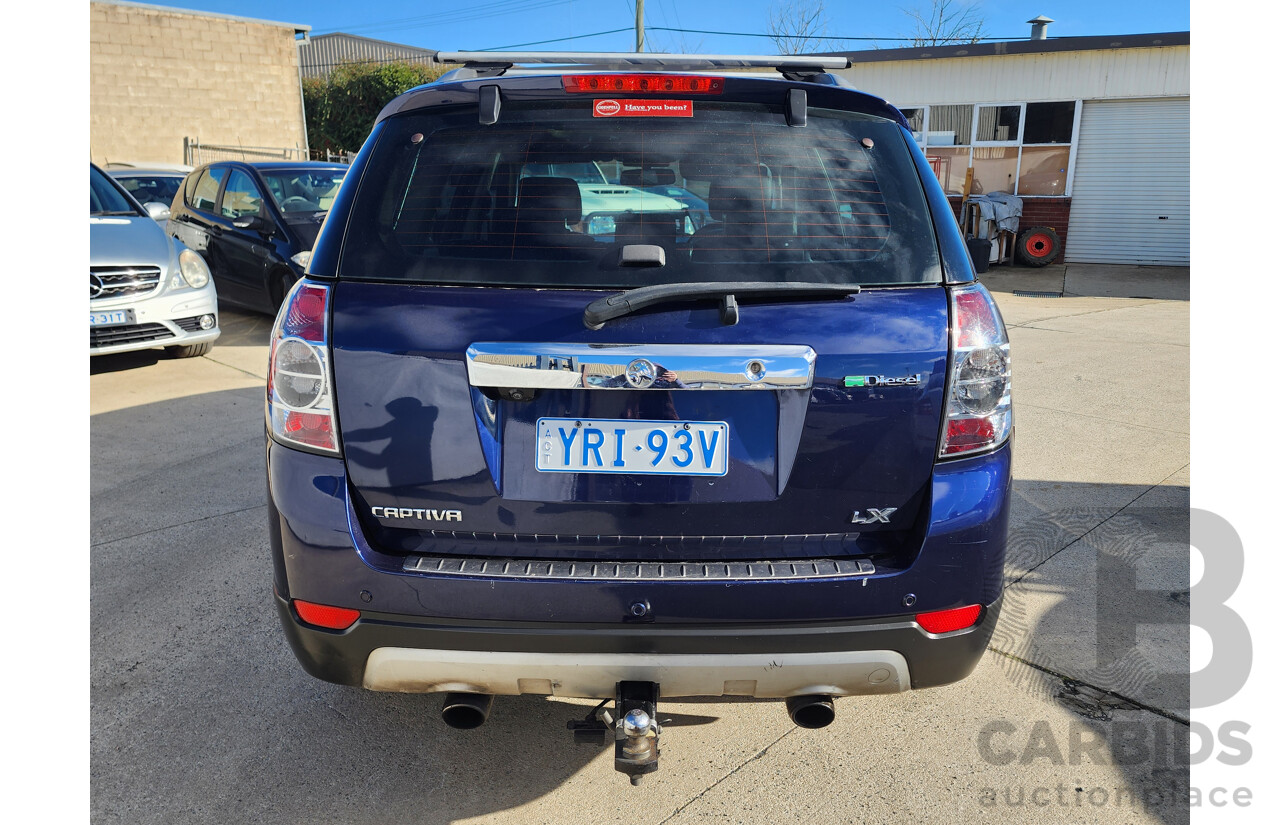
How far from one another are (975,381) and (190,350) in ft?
23.7

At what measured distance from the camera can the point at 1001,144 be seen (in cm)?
1725

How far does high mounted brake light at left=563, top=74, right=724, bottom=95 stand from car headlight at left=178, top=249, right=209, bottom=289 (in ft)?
20.0

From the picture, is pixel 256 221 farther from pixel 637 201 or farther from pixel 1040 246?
pixel 1040 246

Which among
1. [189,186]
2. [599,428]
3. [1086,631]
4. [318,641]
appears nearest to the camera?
[599,428]

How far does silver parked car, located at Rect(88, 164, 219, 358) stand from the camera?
6555 mm

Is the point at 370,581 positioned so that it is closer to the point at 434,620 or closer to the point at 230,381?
the point at 434,620

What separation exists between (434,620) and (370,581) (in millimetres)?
168

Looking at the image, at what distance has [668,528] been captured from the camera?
6.33 feet

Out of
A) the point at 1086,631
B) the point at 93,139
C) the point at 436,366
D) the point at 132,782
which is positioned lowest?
the point at 132,782

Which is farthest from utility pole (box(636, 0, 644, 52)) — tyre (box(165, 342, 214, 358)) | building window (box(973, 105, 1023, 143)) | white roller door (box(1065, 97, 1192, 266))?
tyre (box(165, 342, 214, 358))

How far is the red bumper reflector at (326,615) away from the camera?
6.44ft

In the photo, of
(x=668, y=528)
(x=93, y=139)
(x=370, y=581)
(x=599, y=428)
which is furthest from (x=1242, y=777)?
(x=93, y=139)

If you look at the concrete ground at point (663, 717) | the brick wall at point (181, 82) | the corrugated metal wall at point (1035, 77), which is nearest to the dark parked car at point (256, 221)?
the concrete ground at point (663, 717)

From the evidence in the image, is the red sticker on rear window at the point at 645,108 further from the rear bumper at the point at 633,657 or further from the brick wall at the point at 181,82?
the brick wall at the point at 181,82
